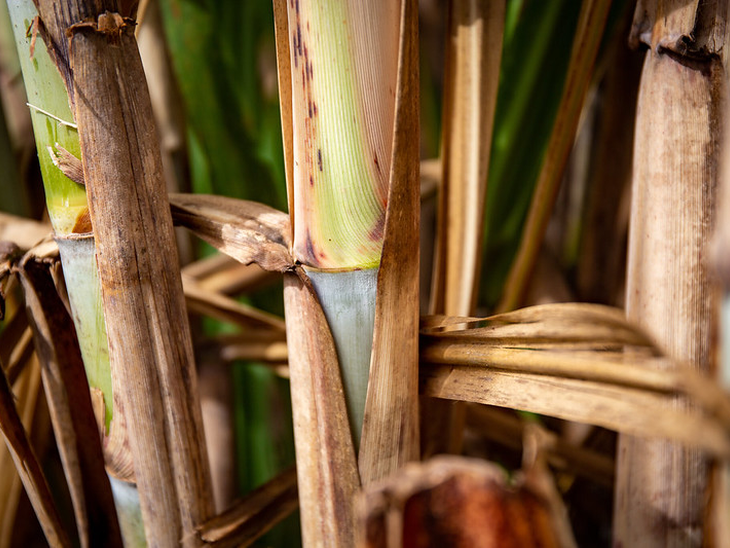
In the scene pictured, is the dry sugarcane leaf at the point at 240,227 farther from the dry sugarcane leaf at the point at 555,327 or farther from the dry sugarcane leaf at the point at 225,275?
the dry sugarcane leaf at the point at 225,275

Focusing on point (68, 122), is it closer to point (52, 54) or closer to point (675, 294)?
point (52, 54)

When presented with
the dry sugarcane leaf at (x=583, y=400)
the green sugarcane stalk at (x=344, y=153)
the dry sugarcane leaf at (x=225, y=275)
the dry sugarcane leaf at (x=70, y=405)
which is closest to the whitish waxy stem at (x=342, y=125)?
the green sugarcane stalk at (x=344, y=153)

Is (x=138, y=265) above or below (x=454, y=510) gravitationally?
above

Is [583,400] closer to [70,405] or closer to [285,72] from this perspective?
[285,72]

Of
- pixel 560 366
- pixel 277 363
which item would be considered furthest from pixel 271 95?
pixel 560 366

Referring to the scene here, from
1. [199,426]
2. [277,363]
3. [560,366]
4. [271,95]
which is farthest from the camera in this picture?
[271,95]

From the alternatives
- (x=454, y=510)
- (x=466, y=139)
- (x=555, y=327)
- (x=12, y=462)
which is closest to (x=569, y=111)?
(x=466, y=139)

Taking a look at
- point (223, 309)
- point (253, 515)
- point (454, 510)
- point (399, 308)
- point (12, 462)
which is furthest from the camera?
point (223, 309)
